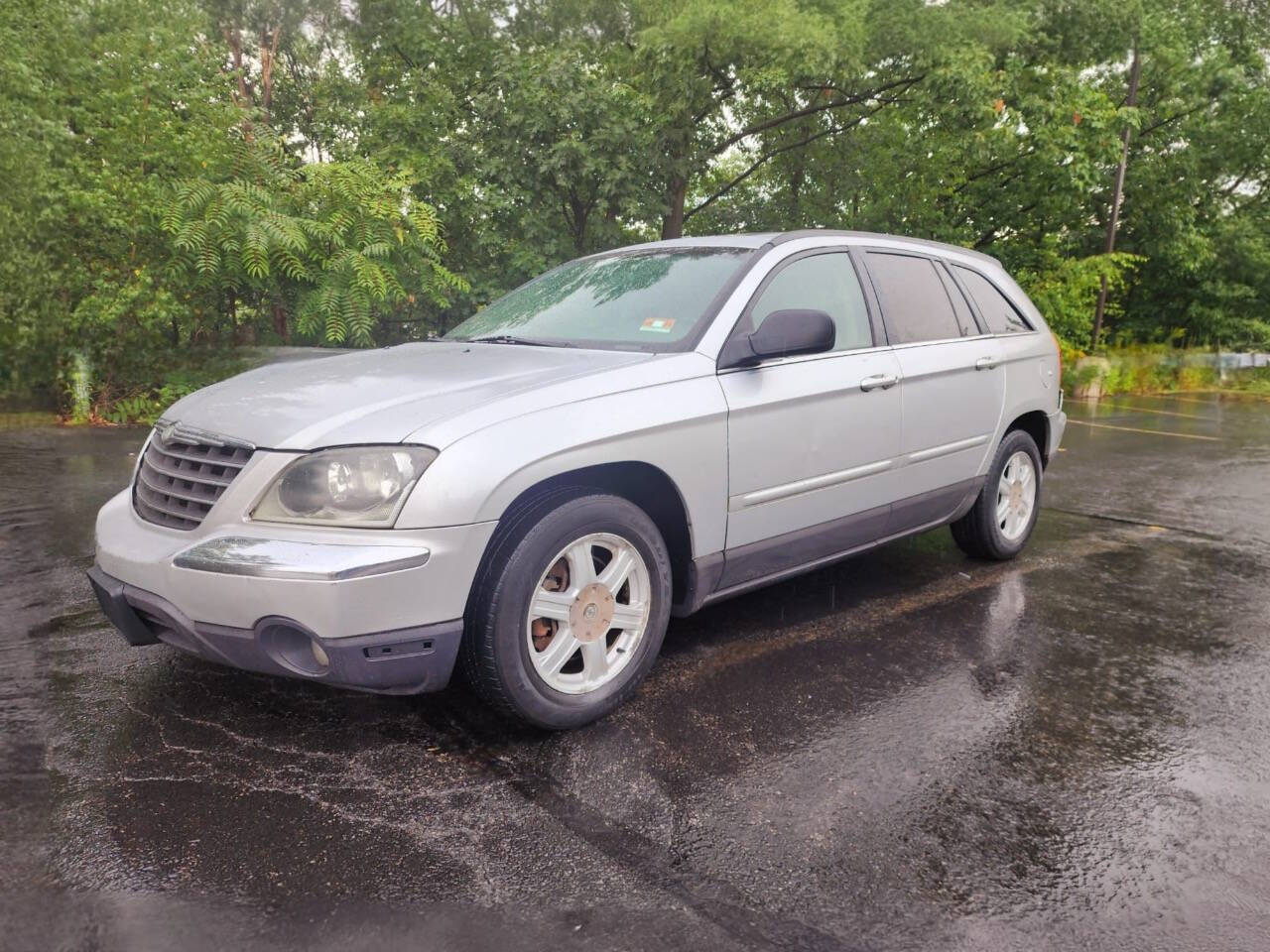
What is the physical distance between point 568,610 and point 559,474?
45 cm

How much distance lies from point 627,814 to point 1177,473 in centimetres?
790

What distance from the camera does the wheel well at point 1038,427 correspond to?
5.64 metres

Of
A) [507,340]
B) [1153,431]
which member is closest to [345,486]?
[507,340]

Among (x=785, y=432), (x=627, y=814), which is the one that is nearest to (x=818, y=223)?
(x=785, y=432)

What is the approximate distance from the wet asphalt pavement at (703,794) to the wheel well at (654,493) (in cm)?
48

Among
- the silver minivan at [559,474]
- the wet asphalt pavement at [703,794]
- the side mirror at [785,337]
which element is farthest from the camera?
the side mirror at [785,337]

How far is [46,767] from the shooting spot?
2.96 m

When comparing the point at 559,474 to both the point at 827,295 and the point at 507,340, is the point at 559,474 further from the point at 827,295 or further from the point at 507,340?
the point at 827,295

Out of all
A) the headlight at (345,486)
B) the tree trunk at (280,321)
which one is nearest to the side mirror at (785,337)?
the headlight at (345,486)

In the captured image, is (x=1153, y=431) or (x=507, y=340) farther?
(x=1153, y=431)

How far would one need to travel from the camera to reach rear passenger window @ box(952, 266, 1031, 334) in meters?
5.36

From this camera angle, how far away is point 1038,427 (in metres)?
5.80

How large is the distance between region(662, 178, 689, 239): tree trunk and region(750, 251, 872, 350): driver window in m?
11.6

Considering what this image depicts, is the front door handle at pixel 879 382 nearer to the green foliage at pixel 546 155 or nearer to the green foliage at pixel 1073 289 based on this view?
the green foliage at pixel 546 155
